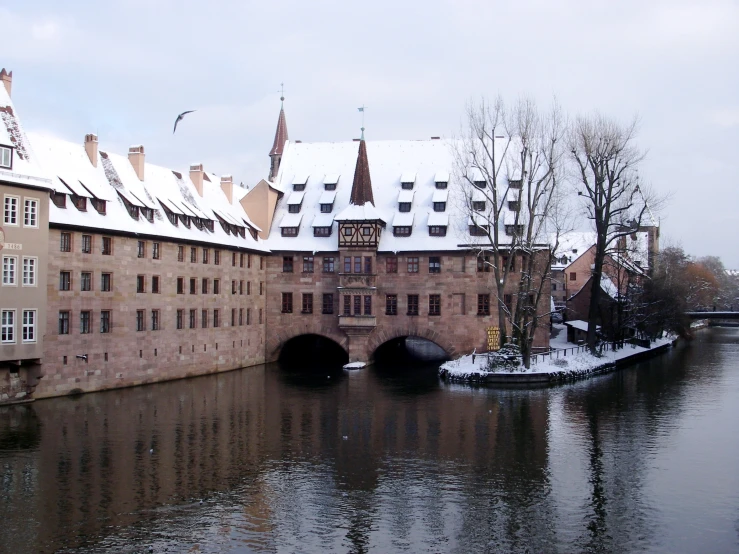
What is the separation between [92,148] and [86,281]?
318 inches

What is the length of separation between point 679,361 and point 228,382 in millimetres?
32638

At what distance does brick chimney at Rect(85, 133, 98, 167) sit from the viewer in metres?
40.1

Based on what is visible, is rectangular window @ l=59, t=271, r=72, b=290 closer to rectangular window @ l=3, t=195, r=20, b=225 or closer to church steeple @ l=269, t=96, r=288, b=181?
rectangular window @ l=3, t=195, r=20, b=225

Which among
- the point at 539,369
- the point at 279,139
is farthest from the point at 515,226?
the point at 279,139

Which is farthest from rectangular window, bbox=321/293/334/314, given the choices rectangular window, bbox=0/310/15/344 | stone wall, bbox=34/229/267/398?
rectangular window, bbox=0/310/15/344

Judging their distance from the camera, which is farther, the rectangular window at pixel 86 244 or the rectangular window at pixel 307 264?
the rectangular window at pixel 307 264

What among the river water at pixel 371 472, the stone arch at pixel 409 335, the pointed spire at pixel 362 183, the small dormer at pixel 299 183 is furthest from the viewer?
the small dormer at pixel 299 183

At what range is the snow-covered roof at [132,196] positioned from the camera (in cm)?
3647

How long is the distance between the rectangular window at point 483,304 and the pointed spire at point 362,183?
9724 millimetres

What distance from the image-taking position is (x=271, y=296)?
52.7m

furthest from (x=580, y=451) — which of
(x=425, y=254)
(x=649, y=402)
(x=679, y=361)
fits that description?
(x=679, y=361)

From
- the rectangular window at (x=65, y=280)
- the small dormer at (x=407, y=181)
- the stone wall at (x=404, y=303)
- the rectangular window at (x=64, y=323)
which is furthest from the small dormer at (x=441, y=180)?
the rectangular window at (x=64, y=323)

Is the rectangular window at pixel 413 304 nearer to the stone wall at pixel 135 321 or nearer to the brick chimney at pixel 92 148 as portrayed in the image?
the stone wall at pixel 135 321

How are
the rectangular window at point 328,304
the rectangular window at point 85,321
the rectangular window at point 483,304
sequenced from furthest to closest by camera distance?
the rectangular window at point 328,304, the rectangular window at point 483,304, the rectangular window at point 85,321
